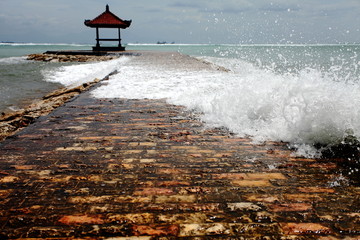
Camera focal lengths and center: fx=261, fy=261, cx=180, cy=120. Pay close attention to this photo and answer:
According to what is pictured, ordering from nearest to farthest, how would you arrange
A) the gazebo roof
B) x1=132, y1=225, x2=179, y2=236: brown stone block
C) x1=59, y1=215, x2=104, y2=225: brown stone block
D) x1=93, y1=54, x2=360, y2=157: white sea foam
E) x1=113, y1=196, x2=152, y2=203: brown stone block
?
x1=132, y1=225, x2=179, y2=236: brown stone block
x1=59, y1=215, x2=104, y2=225: brown stone block
x1=113, y1=196, x2=152, y2=203: brown stone block
x1=93, y1=54, x2=360, y2=157: white sea foam
the gazebo roof

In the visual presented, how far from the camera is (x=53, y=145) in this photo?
3.19 meters

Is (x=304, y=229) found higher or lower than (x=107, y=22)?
lower

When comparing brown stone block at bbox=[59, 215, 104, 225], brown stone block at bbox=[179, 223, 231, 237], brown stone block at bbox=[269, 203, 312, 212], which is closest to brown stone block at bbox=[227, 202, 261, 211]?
brown stone block at bbox=[269, 203, 312, 212]

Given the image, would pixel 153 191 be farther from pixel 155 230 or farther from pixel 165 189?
pixel 155 230

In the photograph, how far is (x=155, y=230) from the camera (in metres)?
1.72

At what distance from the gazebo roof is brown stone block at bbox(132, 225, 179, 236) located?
86.4 feet

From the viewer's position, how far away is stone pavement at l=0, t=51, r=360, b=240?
1740 mm

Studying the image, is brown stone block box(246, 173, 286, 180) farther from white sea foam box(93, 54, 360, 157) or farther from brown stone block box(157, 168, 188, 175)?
white sea foam box(93, 54, 360, 157)

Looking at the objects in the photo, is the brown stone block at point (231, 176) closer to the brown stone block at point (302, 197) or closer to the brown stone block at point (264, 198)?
the brown stone block at point (264, 198)

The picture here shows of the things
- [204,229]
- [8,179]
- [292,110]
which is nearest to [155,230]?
[204,229]

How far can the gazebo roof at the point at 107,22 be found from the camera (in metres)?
25.1

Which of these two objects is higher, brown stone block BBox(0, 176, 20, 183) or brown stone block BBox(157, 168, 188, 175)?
brown stone block BBox(157, 168, 188, 175)

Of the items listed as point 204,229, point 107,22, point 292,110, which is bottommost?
point 204,229

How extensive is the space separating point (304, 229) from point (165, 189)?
1.08 meters
